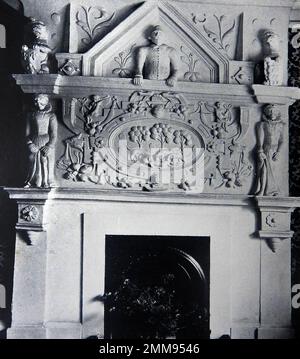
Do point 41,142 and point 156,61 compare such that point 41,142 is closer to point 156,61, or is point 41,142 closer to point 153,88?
point 153,88

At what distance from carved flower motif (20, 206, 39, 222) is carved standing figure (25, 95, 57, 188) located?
0.19m

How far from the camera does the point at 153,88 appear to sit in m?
3.94

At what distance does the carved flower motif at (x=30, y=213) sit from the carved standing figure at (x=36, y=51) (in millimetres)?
1103

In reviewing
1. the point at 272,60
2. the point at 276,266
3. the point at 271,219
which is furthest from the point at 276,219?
the point at 272,60

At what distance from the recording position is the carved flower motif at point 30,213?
387 centimetres

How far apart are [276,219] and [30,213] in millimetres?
2032

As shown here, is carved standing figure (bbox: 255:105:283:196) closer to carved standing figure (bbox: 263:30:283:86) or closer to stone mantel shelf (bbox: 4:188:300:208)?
stone mantel shelf (bbox: 4:188:300:208)

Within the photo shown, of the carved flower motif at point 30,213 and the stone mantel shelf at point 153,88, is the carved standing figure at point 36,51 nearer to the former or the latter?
the stone mantel shelf at point 153,88

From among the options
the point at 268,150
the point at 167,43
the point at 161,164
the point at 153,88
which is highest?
the point at 167,43

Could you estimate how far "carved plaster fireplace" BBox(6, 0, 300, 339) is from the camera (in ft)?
12.8

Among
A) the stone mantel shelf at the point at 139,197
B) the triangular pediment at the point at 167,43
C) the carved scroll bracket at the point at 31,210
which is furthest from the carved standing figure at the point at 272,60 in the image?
the carved scroll bracket at the point at 31,210

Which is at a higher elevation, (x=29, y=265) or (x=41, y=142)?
(x=41, y=142)

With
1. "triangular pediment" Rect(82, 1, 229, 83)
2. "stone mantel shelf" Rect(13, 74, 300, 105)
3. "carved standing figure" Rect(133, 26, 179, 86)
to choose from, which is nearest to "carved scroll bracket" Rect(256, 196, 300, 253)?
"stone mantel shelf" Rect(13, 74, 300, 105)

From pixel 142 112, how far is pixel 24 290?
1.75 meters
